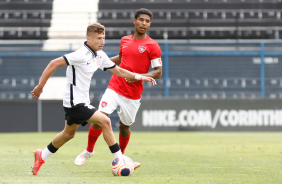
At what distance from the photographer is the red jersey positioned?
25.6 ft

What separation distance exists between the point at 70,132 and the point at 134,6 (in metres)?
15.5

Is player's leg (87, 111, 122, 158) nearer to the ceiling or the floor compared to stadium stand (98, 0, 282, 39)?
nearer to the floor

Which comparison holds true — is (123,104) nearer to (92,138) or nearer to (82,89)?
(92,138)

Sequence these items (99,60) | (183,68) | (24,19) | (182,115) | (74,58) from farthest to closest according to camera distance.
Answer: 1. (24,19)
2. (183,68)
3. (182,115)
4. (99,60)
5. (74,58)

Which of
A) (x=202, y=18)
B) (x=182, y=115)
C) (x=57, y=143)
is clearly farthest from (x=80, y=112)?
(x=202, y=18)

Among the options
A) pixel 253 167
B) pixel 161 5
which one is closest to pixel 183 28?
pixel 161 5

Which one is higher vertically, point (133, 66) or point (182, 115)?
point (133, 66)

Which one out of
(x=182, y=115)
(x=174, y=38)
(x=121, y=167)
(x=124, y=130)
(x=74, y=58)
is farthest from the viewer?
(x=174, y=38)

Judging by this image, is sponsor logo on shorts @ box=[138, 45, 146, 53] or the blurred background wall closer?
sponsor logo on shorts @ box=[138, 45, 146, 53]

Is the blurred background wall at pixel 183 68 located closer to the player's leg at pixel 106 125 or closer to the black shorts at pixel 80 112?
the player's leg at pixel 106 125

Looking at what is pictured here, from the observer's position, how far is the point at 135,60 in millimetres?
7816

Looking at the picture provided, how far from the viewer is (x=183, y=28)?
67.2 feet

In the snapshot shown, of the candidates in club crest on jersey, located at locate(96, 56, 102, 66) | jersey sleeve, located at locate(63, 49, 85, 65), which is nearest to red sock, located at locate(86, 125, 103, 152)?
club crest on jersey, located at locate(96, 56, 102, 66)

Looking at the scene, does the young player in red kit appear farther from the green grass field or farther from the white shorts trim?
the green grass field
